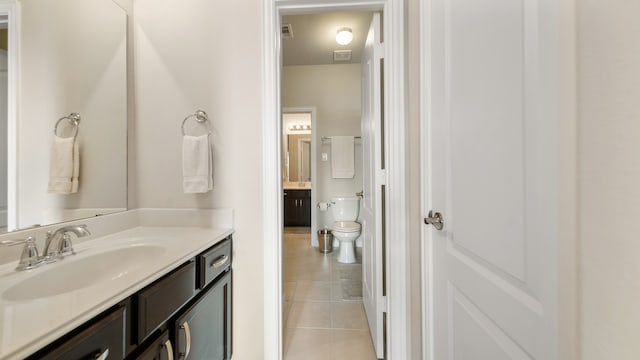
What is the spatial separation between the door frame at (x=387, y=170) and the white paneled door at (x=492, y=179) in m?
0.22

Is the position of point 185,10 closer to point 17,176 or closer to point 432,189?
point 17,176

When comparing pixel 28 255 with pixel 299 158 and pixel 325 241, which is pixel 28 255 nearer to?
pixel 325 241

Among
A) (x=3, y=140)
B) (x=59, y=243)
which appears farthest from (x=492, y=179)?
(x=3, y=140)

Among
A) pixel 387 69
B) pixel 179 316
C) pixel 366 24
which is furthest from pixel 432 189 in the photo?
pixel 366 24

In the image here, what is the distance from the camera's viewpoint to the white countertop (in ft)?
1.57

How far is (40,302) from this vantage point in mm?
608

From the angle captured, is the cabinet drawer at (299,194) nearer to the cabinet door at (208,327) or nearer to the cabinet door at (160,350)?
the cabinet door at (208,327)

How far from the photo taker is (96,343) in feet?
1.92

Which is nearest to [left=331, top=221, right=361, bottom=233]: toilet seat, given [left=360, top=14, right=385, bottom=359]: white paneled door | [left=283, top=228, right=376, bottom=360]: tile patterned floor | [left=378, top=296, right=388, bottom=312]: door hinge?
[left=283, top=228, right=376, bottom=360]: tile patterned floor

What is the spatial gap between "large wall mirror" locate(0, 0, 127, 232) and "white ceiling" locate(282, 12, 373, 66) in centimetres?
152

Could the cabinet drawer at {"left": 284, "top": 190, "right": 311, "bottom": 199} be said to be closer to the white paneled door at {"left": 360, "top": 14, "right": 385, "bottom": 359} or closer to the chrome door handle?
the white paneled door at {"left": 360, "top": 14, "right": 385, "bottom": 359}

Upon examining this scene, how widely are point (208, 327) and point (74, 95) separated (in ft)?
4.01

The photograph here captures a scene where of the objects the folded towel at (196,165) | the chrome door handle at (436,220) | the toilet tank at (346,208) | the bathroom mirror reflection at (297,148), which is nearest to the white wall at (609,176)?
the chrome door handle at (436,220)

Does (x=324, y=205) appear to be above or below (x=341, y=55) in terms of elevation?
below
